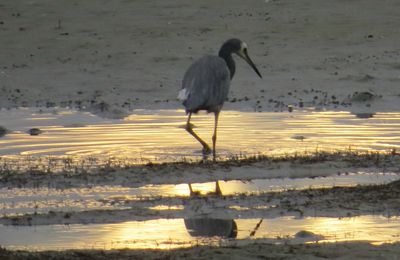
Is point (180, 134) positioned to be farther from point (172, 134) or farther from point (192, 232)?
point (192, 232)

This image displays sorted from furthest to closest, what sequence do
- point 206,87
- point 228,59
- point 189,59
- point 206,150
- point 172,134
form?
1. point 189,59
2. point 228,59
3. point 172,134
4. point 206,87
5. point 206,150

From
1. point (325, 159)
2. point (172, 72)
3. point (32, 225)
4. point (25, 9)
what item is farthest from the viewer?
point (25, 9)

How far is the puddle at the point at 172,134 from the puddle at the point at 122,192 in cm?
130

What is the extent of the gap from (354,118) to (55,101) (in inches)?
164

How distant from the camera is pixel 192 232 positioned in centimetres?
873

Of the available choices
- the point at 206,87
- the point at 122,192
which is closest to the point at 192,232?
the point at 122,192

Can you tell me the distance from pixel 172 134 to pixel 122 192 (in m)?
3.48

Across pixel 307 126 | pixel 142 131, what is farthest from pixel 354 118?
pixel 142 131

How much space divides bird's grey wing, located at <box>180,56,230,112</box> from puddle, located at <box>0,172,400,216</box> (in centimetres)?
236

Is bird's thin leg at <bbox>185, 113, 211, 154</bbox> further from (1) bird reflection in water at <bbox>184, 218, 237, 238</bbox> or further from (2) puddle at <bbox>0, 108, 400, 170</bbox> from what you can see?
(1) bird reflection in water at <bbox>184, 218, 237, 238</bbox>

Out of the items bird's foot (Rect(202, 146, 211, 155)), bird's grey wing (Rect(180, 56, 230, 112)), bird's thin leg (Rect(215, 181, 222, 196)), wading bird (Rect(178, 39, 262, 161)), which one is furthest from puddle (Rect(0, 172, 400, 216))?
bird's grey wing (Rect(180, 56, 230, 112))

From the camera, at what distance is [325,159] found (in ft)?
38.0

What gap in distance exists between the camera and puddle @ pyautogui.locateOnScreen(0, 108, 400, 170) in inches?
488

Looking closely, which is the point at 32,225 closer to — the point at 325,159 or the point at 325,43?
the point at 325,159
